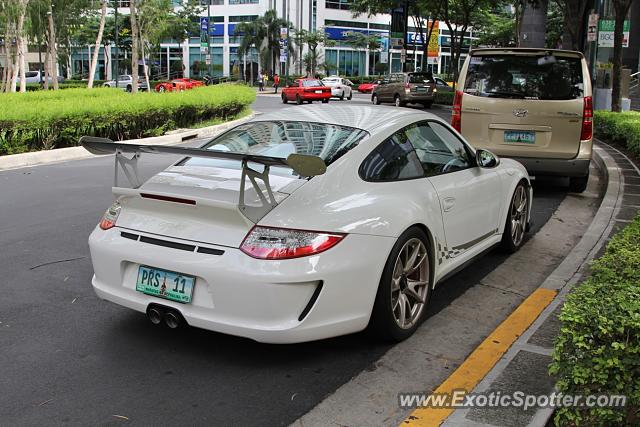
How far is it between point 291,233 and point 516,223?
→ 3.41m

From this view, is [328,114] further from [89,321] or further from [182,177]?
[89,321]

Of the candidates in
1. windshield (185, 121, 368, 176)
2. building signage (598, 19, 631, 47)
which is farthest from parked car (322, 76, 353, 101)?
windshield (185, 121, 368, 176)

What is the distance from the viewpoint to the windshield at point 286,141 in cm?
432

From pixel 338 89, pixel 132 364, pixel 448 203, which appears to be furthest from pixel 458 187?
pixel 338 89

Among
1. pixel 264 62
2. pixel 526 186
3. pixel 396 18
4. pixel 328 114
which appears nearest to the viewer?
pixel 328 114

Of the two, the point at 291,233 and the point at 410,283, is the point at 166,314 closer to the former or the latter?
the point at 291,233

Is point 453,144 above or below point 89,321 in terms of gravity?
above

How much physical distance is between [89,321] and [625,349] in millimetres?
3374

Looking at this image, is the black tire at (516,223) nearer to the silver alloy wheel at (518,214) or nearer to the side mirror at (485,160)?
the silver alloy wheel at (518,214)

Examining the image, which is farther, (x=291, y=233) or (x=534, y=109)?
(x=534, y=109)

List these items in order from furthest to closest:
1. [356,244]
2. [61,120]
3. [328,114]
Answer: [61,120] → [328,114] → [356,244]

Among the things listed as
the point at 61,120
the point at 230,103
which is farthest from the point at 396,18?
the point at 61,120

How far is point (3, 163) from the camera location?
11.8m

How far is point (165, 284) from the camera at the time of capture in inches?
149
